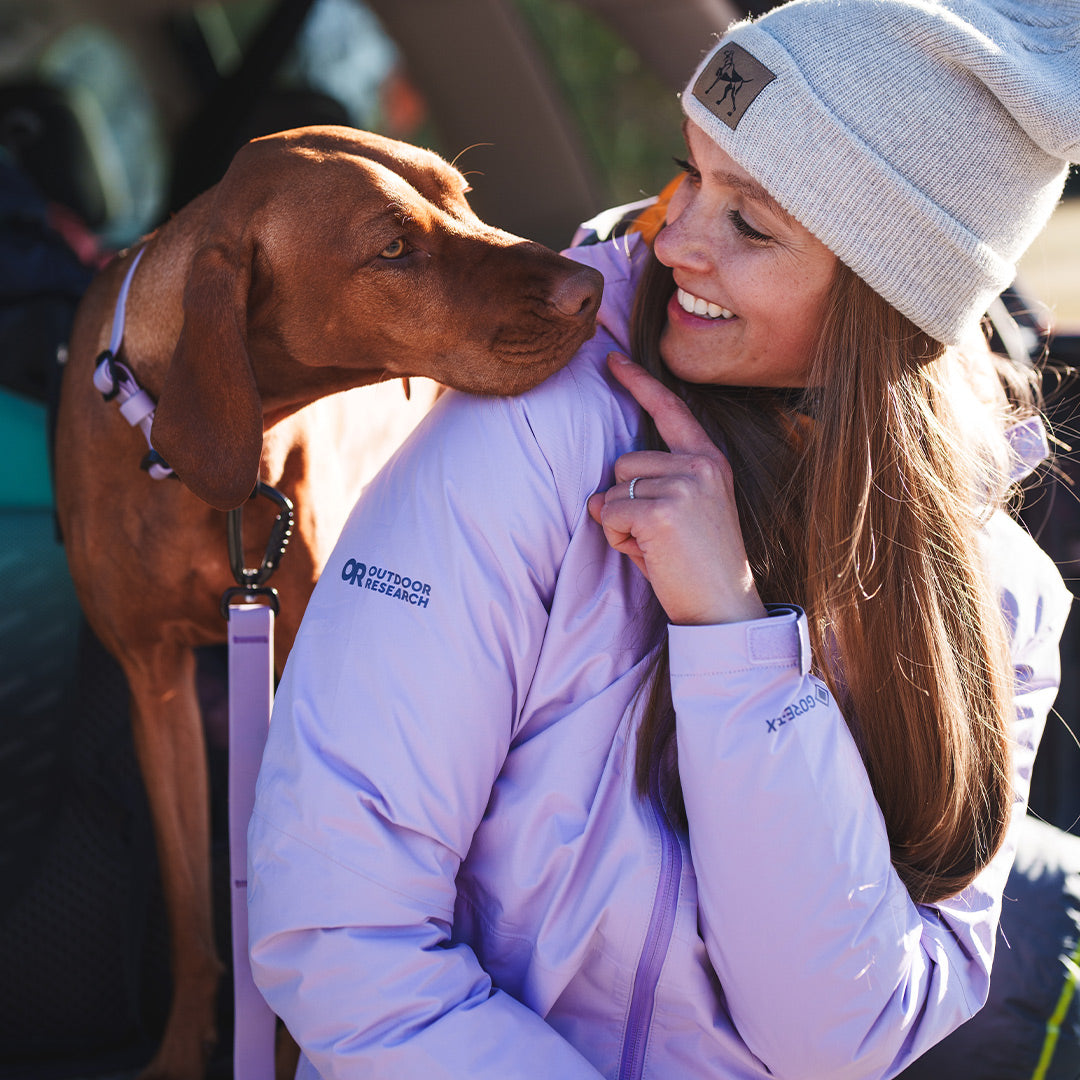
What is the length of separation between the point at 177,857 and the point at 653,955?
4.22 feet

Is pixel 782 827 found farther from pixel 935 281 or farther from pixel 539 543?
pixel 935 281

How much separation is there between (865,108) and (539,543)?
684 mm

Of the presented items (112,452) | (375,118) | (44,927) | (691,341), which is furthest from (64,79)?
(691,341)

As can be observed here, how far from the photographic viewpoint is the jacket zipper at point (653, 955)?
4.03 ft

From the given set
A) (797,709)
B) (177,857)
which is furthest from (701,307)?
(177,857)

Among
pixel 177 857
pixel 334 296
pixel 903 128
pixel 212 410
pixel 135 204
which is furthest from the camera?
pixel 135 204

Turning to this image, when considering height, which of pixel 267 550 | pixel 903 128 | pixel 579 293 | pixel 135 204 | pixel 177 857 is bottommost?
pixel 177 857

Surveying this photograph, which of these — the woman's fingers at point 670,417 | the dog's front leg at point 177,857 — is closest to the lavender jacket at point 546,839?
the woman's fingers at point 670,417

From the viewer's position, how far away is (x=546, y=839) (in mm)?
1241

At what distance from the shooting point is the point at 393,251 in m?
1.72

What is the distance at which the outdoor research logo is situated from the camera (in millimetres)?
1237

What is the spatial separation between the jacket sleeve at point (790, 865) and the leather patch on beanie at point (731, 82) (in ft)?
2.16

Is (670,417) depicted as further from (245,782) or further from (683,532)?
(245,782)

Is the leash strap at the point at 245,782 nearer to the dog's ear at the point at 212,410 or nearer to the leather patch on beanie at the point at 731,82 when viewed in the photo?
the dog's ear at the point at 212,410
